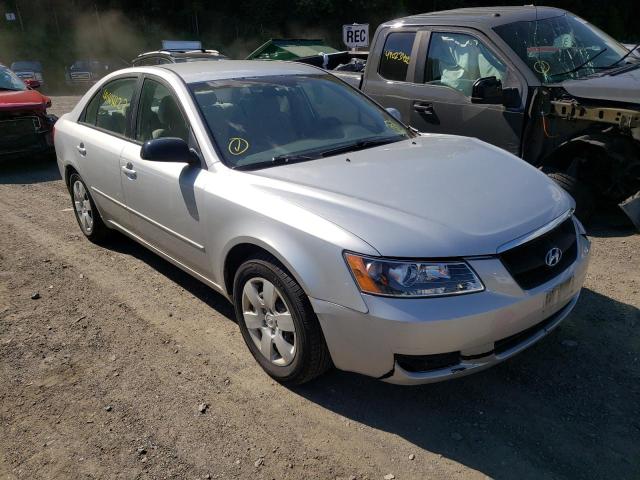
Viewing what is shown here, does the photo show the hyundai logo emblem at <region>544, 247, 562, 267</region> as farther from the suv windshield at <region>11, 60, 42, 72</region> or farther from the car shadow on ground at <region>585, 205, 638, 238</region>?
the suv windshield at <region>11, 60, 42, 72</region>

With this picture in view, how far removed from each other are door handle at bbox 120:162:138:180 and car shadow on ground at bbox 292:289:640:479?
6.50ft

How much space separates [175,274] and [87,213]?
4.11 feet

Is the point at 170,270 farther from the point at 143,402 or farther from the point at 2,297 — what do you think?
the point at 143,402

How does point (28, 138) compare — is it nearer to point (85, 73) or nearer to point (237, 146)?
point (237, 146)

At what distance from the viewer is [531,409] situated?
2.82 m

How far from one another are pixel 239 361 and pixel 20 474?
124cm

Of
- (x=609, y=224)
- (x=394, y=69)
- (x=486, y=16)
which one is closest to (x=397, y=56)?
(x=394, y=69)

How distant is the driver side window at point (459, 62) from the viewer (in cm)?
520

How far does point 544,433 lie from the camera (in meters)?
2.66

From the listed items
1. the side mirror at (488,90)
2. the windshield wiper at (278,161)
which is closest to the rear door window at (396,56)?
the side mirror at (488,90)

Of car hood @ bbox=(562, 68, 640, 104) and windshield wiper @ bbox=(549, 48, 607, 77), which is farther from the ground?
windshield wiper @ bbox=(549, 48, 607, 77)

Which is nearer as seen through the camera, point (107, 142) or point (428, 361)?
point (428, 361)

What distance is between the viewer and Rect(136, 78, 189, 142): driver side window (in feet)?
12.0

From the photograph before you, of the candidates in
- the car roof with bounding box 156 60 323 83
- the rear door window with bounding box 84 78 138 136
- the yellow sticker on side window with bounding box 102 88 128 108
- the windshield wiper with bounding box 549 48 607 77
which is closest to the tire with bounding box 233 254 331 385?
the car roof with bounding box 156 60 323 83
